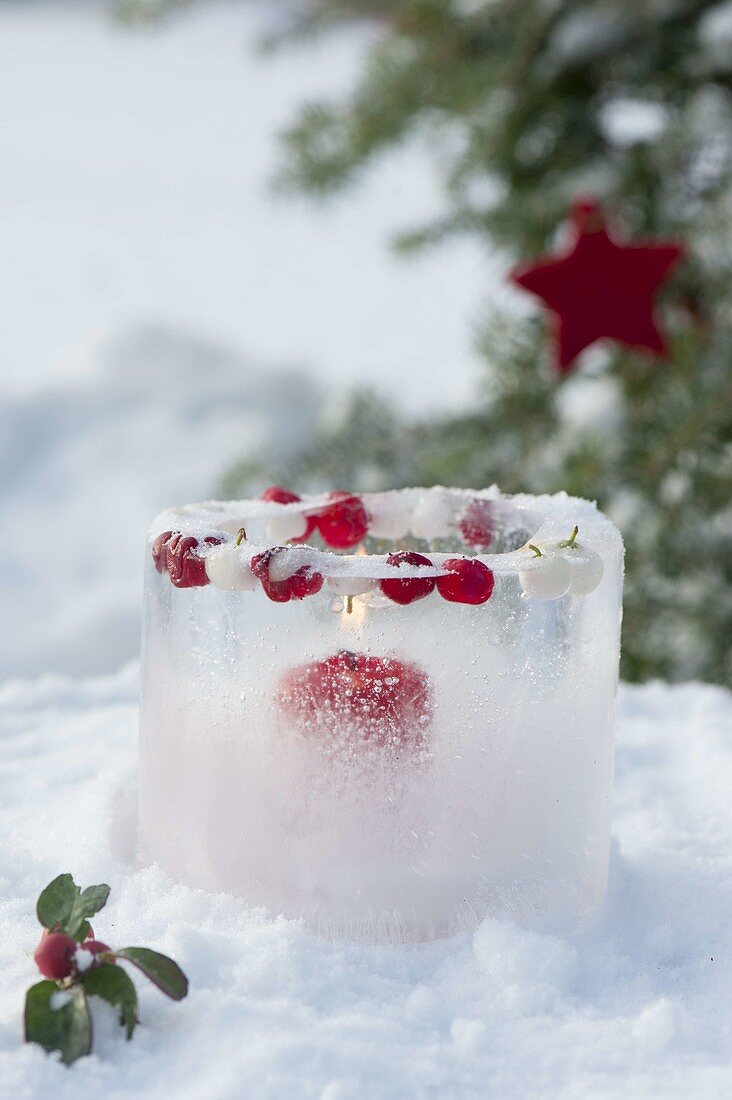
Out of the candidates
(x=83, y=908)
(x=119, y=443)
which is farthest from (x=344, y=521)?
(x=119, y=443)

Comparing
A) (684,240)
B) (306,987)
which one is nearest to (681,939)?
(306,987)

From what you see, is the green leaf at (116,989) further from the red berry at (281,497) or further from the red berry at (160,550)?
the red berry at (281,497)

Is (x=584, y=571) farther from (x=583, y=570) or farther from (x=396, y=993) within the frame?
(x=396, y=993)

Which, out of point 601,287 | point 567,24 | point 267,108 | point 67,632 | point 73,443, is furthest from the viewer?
point 267,108

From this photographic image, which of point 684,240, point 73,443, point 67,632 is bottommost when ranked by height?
point 67,632

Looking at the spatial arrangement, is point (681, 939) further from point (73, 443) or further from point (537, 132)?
point (73, 443)

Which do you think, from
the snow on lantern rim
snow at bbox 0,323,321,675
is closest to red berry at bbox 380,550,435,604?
the snow on lantern rim

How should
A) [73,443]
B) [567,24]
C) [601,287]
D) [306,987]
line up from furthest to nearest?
[73,443] < [567,24] < [601,287] < [306,987]

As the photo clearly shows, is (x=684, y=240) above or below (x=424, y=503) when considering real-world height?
above
